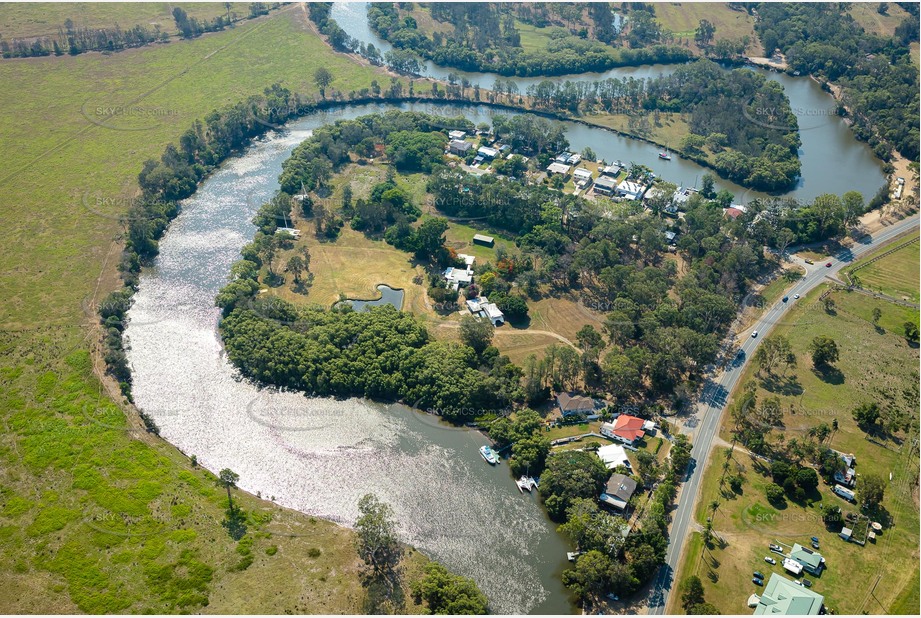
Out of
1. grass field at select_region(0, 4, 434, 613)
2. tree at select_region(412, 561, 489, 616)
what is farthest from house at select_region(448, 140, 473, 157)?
Answer: tree at select_region(412, 561, 489, 616)

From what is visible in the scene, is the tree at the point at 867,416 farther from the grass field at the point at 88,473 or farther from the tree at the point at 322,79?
the tree at the point at 322,79

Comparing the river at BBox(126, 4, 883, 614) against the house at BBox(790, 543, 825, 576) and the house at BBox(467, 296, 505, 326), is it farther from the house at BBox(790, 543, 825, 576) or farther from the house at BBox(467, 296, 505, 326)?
the house at BBox(790, 543, 825, 576)

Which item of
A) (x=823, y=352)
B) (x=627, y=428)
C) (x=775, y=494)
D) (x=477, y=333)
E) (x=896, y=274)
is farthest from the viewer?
(x=896, y=274)

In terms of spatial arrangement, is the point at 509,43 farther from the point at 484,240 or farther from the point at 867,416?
the point at 867,416

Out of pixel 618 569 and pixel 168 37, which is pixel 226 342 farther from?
pixel 168 37

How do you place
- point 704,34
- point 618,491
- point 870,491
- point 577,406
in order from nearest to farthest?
point 870,491
point 618,491
point 577,406
point 704,34

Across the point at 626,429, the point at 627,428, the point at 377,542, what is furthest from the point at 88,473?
the point at 627,428
